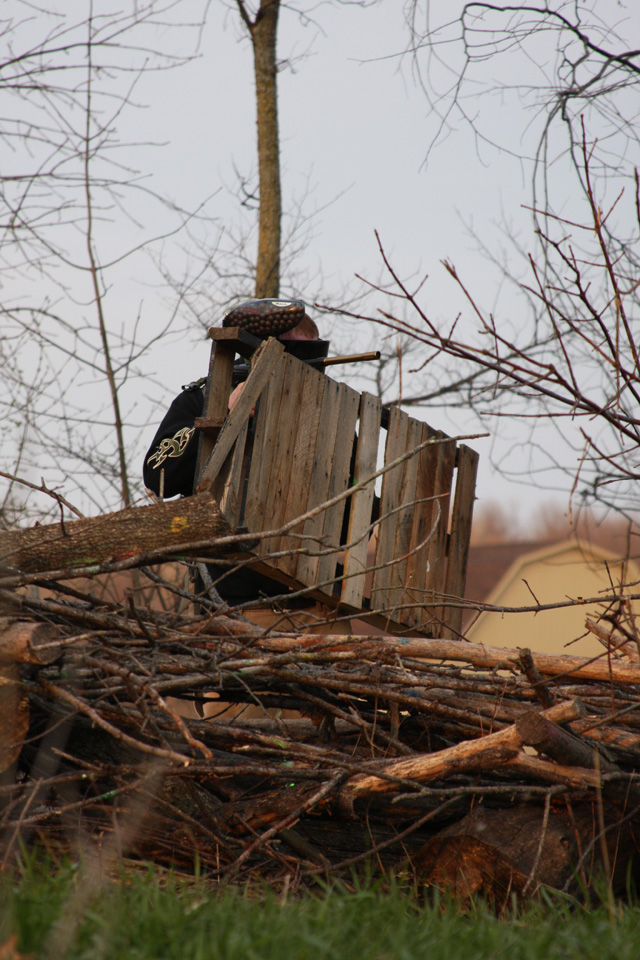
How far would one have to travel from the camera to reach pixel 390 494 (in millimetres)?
4949

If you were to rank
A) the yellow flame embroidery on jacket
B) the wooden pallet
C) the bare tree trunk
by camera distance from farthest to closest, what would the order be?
the bare tree trunk, the yellow flame embroidery on jacket, the wooden pallet

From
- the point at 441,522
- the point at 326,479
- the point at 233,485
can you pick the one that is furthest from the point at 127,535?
the point at 441,522

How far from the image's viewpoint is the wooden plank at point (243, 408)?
386cm

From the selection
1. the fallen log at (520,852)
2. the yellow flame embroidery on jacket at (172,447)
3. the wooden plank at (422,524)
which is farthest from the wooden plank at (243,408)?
the fallen log at (520,852)

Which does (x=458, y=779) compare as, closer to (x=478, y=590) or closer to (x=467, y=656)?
(x=467, y=656)

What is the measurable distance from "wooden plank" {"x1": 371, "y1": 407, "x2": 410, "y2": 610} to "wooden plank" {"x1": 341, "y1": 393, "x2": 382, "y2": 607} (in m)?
0.08

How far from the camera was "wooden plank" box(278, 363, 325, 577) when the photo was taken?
4.30 metres

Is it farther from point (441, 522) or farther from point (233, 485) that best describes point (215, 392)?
point (441, 522)

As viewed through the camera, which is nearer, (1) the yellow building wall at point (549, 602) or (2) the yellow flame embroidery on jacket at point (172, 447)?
(2) the yellow flame embroidery on jacket at point (172, 447)

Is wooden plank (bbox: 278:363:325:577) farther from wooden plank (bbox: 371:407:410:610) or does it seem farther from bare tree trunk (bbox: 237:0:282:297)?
bare tree trunk (bbox: 237:0:282:297)

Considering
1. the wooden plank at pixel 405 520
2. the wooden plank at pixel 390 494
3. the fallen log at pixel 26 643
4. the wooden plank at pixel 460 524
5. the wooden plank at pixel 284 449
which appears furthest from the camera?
the wooden plank at pixel 460 524

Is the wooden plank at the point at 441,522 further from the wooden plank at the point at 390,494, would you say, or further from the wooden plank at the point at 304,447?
the wooden plank at the point at 304,447

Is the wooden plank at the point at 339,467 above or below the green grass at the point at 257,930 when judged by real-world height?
above

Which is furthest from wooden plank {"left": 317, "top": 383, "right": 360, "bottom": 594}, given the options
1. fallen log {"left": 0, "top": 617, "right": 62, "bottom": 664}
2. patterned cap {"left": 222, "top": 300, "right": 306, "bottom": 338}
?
fallen log {"left": 0, "top": 617, "right": 62, "bottom": 664}
